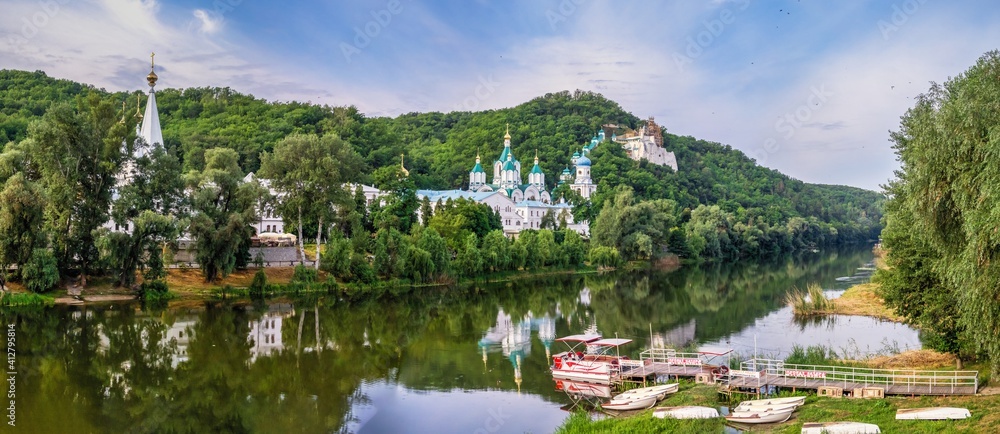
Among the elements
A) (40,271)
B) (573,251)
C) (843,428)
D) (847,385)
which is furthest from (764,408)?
(573,251)

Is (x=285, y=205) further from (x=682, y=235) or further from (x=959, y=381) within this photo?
(x=682, y=235)

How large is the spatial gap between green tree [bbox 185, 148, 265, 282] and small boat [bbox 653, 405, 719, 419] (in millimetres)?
26188

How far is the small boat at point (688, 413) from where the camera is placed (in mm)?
15227

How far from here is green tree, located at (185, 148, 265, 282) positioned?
36.2 meters

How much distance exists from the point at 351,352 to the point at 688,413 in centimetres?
1252

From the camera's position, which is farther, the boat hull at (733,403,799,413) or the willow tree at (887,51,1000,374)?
the boat hull at (733,403,799,413)

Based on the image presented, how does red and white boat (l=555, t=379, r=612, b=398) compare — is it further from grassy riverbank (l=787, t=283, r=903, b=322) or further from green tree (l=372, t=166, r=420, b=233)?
green tree (l=372, t=166, r=420, b=233)

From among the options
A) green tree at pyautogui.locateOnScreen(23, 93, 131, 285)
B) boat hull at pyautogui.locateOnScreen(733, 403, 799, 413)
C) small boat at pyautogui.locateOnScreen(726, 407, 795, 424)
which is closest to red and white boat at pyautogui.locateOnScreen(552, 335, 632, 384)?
boat hull at pyautogui.locateOnScreen(733, 403, 799, 413)

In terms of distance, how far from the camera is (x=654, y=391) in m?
17.0

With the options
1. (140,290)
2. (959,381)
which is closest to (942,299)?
(959,381)

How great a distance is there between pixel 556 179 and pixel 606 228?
40.7m

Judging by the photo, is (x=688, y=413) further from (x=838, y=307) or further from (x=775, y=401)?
(x=838, y=307)

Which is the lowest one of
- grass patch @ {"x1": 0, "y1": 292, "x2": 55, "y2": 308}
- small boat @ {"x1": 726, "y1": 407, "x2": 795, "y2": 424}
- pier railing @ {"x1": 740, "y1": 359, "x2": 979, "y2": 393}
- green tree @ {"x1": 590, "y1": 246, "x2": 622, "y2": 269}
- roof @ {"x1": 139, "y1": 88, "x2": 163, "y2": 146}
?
small boat @ {"x1": 726, "y1": 407, "x2": 795, "y2": 424}

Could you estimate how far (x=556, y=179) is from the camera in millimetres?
102312
